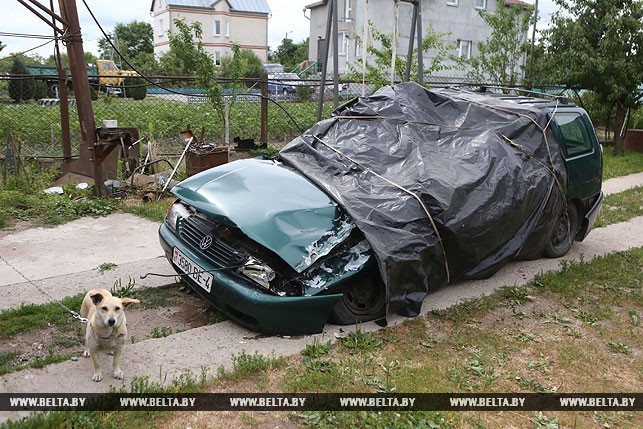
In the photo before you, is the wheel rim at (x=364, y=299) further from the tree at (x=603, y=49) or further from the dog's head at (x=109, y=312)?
the tree at (x=603, y=49)

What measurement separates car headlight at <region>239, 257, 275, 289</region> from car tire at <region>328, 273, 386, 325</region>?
61 centimetres

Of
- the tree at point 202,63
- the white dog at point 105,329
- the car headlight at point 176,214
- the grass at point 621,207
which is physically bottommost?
the grass at point 621,207

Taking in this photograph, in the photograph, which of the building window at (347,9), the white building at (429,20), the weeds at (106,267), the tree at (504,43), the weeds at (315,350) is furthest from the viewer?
the building window at (347,9)

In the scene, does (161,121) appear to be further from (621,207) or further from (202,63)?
(621,207)

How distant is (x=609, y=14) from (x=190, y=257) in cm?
1255

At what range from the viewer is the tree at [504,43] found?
1434 cm

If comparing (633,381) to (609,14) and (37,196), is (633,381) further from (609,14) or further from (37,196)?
(609,14)

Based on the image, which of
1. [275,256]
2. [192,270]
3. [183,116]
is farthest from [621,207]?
[183,116]

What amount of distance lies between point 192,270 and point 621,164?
1182cm

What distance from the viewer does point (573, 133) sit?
5887mm

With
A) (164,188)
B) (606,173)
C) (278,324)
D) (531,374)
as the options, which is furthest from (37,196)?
(606,173)

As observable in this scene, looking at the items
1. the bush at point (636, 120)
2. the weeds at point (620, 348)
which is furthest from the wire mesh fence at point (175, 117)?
the bush at point (636, 120)

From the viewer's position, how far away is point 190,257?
4.25 meters

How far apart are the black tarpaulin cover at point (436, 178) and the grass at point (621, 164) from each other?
7061 mm
